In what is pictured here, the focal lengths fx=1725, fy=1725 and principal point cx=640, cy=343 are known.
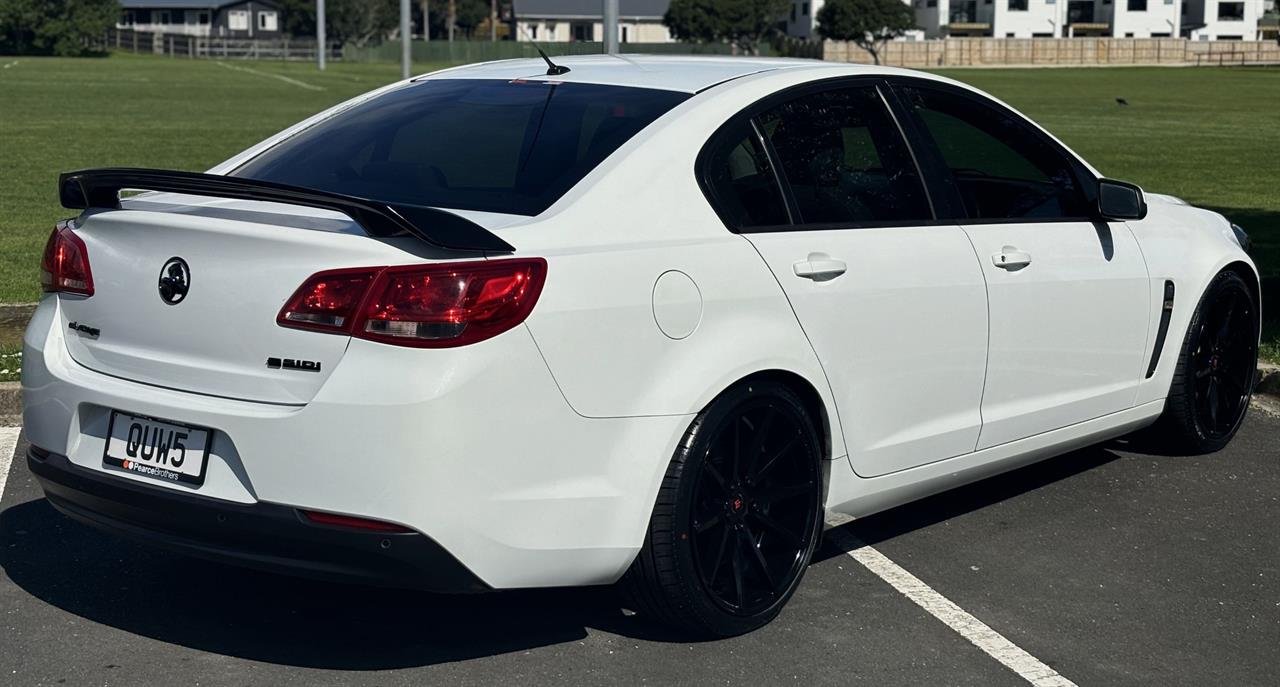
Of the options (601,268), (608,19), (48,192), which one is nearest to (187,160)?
(48,192)

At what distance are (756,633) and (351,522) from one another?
1.32 meters

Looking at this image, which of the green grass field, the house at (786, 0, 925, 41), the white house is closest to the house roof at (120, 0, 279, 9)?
the house at (786, 0, 925, 41)

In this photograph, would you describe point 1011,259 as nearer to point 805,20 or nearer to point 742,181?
point 742,181

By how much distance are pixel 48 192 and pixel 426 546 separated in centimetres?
1467

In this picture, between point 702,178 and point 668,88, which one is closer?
point 702,178

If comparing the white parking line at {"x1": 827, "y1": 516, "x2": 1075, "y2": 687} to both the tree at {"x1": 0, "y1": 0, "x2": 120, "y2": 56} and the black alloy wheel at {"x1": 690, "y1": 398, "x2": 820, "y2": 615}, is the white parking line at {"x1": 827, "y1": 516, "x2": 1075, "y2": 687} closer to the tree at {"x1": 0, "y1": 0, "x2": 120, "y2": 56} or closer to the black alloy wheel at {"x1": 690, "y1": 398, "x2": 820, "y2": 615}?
the black alloy wheel at {"x1": 690, "y1": 398, "x2": 820, "y2": 615}

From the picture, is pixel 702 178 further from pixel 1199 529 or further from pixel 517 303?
pixel 1199 529

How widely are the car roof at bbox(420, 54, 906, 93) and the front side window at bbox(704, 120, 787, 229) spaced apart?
0.24 m

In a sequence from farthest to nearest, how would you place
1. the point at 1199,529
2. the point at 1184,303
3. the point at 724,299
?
the point at 1184,303, the point at 1199,529, the point at 724,299

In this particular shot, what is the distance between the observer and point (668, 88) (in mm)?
5031

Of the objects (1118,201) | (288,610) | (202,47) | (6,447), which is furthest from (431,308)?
(202,47)

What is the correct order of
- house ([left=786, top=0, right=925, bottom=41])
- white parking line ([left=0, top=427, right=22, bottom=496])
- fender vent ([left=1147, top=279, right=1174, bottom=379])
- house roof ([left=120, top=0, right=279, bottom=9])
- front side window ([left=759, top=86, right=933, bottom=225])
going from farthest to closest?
Result: house roof ([left=120, top=0, right=279, bottom=9]) → house ([left=786, top=0, right=925, bottom=41]) → white parking line ([left=0, top=427, right=22, bottom=496]) → fender vent ([left=1147, top=279, right=1174, bottom=379]) → front side window ([left=759, top=86, right=933, bottom=225])

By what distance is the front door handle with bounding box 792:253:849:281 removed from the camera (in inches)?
187

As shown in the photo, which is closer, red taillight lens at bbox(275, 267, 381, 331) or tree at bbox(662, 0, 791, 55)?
red taillight lens at bbox(275, 267, 381, 331)
